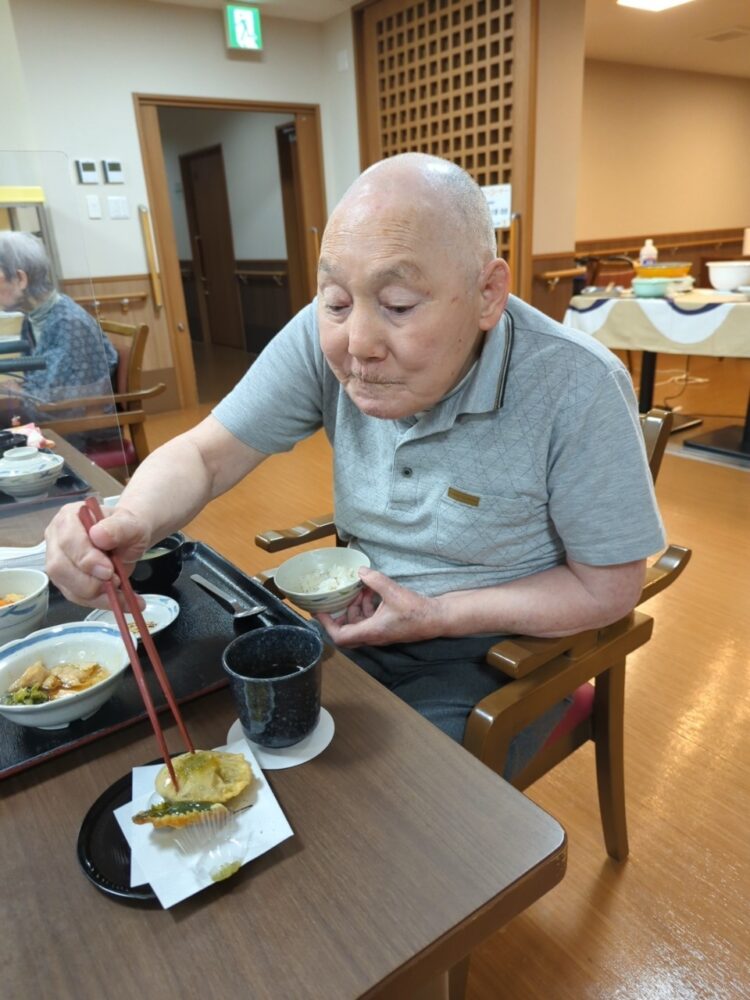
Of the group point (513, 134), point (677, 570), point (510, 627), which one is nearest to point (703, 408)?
point (513, 134)

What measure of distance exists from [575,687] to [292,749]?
49cm

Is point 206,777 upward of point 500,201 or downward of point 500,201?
downward

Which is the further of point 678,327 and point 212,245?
point 212,245

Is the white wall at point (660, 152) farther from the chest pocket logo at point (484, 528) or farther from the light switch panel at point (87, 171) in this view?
the chest pocket logo at point (484, 528)

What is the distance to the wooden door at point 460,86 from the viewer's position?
13.2 feet

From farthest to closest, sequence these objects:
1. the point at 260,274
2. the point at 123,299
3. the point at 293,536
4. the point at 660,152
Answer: the point at 660,152 < the point at 260,274 < the point at 123,299 < the point at 293,536

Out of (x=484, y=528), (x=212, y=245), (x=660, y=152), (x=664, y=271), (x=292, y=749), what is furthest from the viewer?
(x=212, y=245)

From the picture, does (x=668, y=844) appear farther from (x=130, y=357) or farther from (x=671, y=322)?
(x=671, y=322)

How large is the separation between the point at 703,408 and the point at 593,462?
411cm

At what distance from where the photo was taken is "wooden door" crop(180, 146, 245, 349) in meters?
7.49

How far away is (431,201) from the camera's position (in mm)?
775

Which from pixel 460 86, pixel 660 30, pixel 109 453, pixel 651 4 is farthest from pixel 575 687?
pixel 660 30

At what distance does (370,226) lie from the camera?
773 millimetres

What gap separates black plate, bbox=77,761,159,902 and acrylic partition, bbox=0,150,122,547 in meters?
0.99
